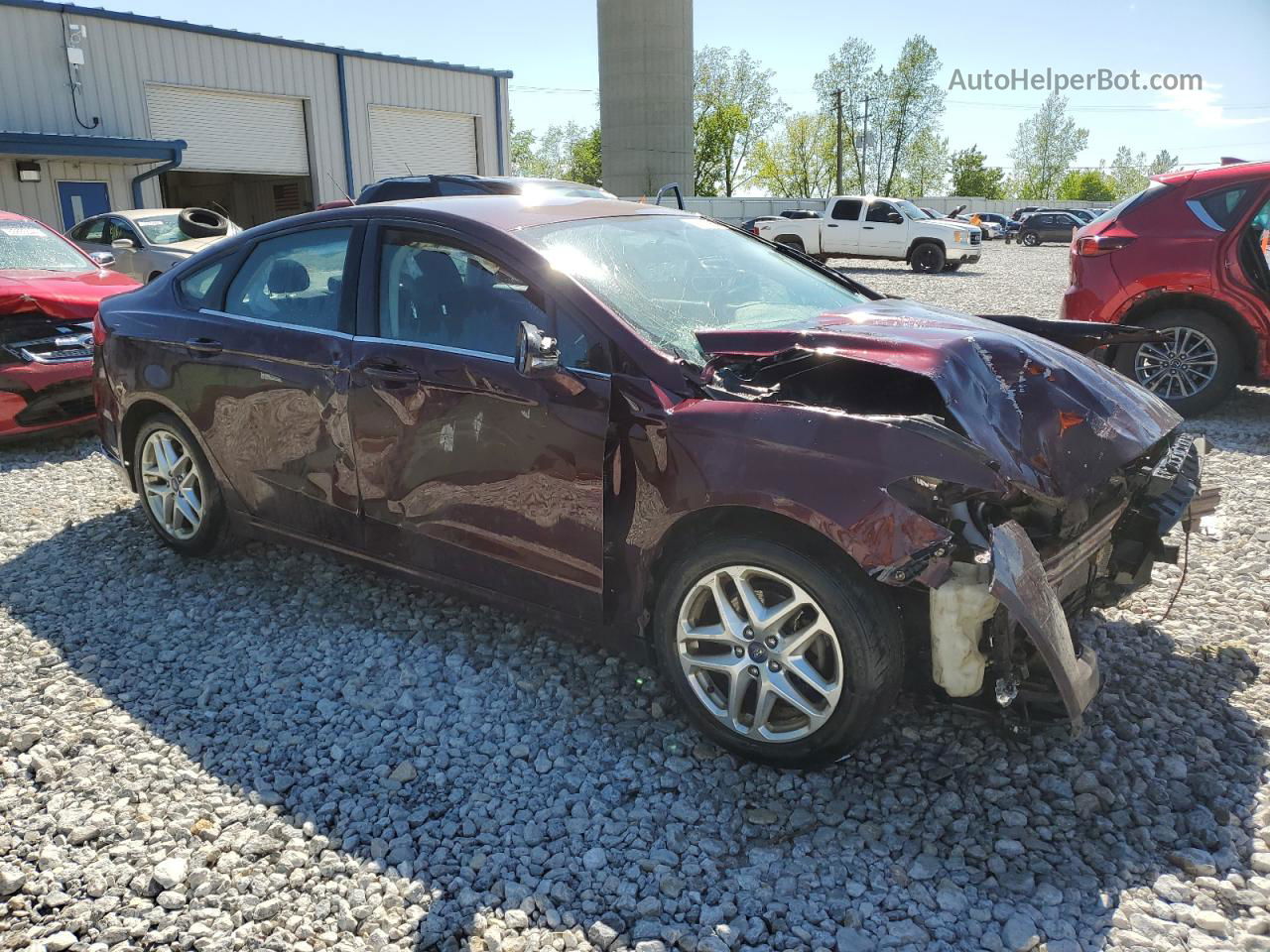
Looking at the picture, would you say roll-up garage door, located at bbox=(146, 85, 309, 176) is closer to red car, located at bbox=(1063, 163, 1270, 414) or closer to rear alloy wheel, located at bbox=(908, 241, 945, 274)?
rear alloy wheel, located at bbox=(908, 241, 945, 274)

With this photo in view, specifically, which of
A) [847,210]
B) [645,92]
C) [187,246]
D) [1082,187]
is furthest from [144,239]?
[1082,187]

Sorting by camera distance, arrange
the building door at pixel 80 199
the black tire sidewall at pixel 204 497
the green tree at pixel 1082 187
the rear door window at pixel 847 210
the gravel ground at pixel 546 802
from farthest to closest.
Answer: the green tree at pixel 1082 187, the rear door window at pixel 847 210, the building door at pixel 80 199, the black tire sidewall at pixel 204 497, the gravel ground at pixel 546 802

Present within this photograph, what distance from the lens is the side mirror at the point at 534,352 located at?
2854 millimetres

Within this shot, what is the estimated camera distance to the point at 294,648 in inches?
149

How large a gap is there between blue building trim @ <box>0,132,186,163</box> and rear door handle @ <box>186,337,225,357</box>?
17214mm

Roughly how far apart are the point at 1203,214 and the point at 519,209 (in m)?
5.41

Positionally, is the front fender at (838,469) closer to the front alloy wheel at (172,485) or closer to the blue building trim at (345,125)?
the front alloy wheel at (172,485)

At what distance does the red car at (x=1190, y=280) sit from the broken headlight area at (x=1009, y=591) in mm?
4390

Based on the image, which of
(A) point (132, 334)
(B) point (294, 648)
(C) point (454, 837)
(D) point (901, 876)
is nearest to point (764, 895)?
(D) point (901, 876)

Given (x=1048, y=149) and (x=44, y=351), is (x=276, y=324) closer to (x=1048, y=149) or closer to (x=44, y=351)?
(x=44, y=351)

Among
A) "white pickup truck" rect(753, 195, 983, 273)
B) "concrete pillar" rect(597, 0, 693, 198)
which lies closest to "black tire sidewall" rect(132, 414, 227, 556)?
"white pickup truck" rect(753, 195, 983, 273)

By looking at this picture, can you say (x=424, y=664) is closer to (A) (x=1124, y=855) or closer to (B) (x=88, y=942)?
(B) (x=88, y=942)

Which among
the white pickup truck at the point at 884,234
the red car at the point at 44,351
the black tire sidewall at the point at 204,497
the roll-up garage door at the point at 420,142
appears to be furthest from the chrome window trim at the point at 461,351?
the roll-up garage door at the point at 420,142

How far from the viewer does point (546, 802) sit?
2.83 metres
